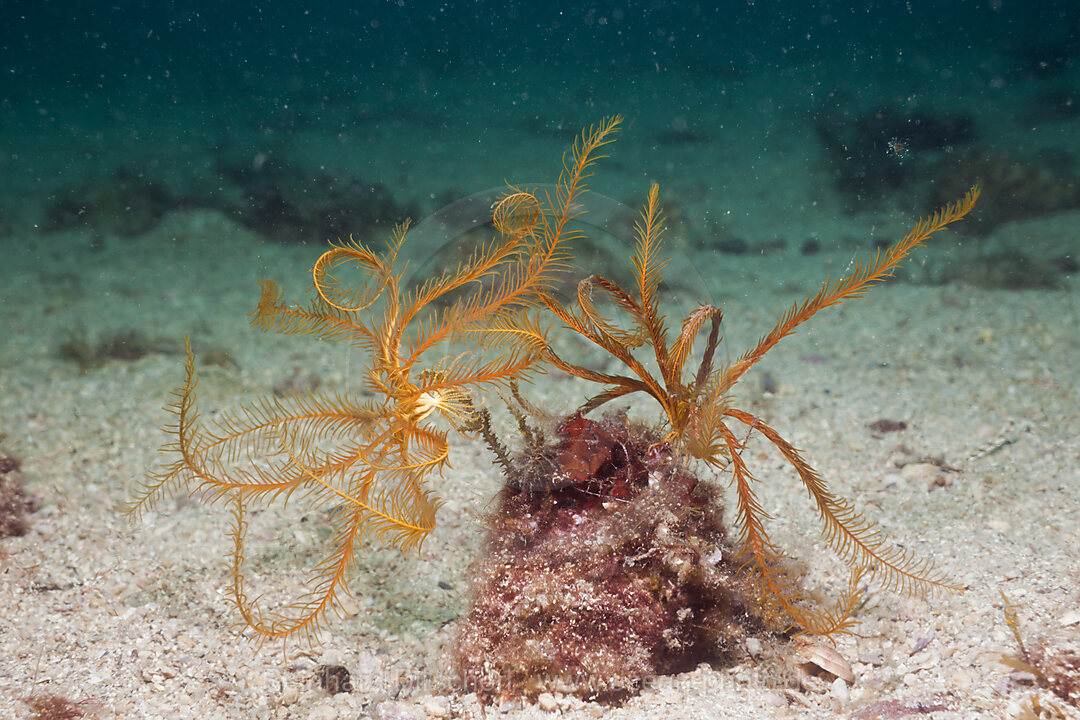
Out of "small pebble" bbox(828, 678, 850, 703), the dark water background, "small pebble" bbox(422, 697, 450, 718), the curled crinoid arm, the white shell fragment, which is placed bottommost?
"small pebble" bbox(422, 697, 450, 718)

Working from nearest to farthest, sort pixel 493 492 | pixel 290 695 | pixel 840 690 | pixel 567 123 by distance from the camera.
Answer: pixel 840 690 → pixel 290 695 → pixel 493 492 → pixel 567 123

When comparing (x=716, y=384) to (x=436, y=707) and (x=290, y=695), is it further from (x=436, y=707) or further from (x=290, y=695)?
(x=290, y=695)

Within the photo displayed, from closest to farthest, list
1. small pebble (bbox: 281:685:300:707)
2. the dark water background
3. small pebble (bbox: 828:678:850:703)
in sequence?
small pebble (bbox: 828:678:850:703) < small pebble (bbox: 281:685:300:707) < the dark water background

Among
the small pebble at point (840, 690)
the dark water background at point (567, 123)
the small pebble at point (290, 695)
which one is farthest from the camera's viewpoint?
the dark water background at point (567, 123)

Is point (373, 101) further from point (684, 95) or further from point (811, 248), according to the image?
point (811, 248)

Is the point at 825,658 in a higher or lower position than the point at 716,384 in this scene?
lower

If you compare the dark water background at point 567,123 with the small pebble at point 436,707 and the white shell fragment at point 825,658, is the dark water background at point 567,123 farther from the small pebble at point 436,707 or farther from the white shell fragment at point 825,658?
the small pebble at point 436,707

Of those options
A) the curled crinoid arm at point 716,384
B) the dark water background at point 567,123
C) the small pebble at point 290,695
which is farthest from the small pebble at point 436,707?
the dark water background at point 567,123

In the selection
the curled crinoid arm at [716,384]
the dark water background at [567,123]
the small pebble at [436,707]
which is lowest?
the small pebble at [436,707]

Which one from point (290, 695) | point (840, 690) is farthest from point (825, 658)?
point (290, 695)

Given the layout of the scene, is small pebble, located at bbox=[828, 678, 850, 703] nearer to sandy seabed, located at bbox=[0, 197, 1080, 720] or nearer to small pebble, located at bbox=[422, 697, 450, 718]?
sandy seabed, located at bbox=[0, 197, 1080, 720]

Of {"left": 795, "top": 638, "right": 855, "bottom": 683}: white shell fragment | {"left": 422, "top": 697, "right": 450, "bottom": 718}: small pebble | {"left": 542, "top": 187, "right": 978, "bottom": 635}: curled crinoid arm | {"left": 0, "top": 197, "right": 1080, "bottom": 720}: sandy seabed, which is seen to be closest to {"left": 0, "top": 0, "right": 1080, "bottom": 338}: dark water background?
{"left": 0, "top": 197, "right": 1080, "bottom": 720}: sandy seabed

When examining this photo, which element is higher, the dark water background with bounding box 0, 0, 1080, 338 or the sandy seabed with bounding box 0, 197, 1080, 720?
the dark water background with bounding box 0, 0, 1080, 338
